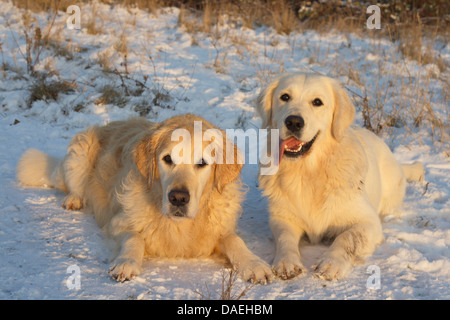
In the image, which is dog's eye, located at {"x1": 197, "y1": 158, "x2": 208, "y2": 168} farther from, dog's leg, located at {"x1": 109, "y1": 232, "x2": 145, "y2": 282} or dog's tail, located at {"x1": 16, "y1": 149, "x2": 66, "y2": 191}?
dog's tail, located at {"x1": 16, "y1": 149, "x2": 66, "y2": 191}

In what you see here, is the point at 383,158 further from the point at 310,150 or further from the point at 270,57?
the point at 270,57

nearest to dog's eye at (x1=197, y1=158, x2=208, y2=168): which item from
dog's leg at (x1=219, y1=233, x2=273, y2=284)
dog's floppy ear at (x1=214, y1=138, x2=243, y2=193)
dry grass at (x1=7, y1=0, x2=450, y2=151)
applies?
dog's floppy ear at (x1=214, y1=138, x2=243, y2=193)

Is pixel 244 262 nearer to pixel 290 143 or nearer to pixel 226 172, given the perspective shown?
pixel 226 172

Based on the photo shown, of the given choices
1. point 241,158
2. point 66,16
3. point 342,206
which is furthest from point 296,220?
point 66,16

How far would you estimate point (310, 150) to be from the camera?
366 centimetres

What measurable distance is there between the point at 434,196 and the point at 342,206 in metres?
1.44

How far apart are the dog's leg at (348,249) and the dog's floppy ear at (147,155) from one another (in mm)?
1306

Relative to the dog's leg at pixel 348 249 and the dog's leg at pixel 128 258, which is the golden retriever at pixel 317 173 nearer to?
the dog's leg at pixel 348 249

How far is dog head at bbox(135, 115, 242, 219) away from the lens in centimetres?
322

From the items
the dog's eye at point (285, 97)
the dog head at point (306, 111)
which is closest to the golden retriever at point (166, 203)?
the dog head at point (306, 111)

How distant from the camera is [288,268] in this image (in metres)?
3.20

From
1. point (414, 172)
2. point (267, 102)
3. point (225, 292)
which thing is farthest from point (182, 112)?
point (225, 292)

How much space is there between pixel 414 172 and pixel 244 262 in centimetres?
256

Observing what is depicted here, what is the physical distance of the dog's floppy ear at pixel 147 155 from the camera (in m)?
3.50
